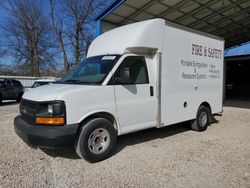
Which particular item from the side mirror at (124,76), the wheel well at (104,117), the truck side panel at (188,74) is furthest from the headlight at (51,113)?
the truck side panel at (188,74)

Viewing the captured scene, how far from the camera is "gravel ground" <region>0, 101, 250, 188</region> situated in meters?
3.73

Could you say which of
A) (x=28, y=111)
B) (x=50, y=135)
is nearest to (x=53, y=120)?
(x=50, y=135)

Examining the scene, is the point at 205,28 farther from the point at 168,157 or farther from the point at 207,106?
the point at 168,157

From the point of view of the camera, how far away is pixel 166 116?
5.65 m

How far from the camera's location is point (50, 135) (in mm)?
3863

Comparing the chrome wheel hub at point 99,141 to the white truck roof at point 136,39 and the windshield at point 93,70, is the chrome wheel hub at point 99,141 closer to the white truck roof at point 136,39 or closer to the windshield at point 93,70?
the windshield at point 93,70

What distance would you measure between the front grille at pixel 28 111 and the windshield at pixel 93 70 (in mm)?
990

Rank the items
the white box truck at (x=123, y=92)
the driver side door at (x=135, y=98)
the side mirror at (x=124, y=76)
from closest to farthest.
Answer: the white box truck at (x=123, y=92) → the side mirror at (x=124, y=76) → the driver side door at (x=135, y=98)

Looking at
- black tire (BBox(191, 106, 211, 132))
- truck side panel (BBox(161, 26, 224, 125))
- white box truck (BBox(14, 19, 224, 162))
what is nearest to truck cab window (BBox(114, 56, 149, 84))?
white box truck (BBox(14, 19, 224, 162))

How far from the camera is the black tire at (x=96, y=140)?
4.23 meters

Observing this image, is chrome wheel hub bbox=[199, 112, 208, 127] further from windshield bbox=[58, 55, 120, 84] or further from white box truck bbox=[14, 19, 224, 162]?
windshield bbox=[58, 55, 120, 84]

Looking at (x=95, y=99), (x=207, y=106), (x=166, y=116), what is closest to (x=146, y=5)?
(x=207, y=106)

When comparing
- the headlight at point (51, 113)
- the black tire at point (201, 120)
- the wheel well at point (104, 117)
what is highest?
the headlight at point (51, 113)

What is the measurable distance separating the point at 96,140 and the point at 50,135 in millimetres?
980
